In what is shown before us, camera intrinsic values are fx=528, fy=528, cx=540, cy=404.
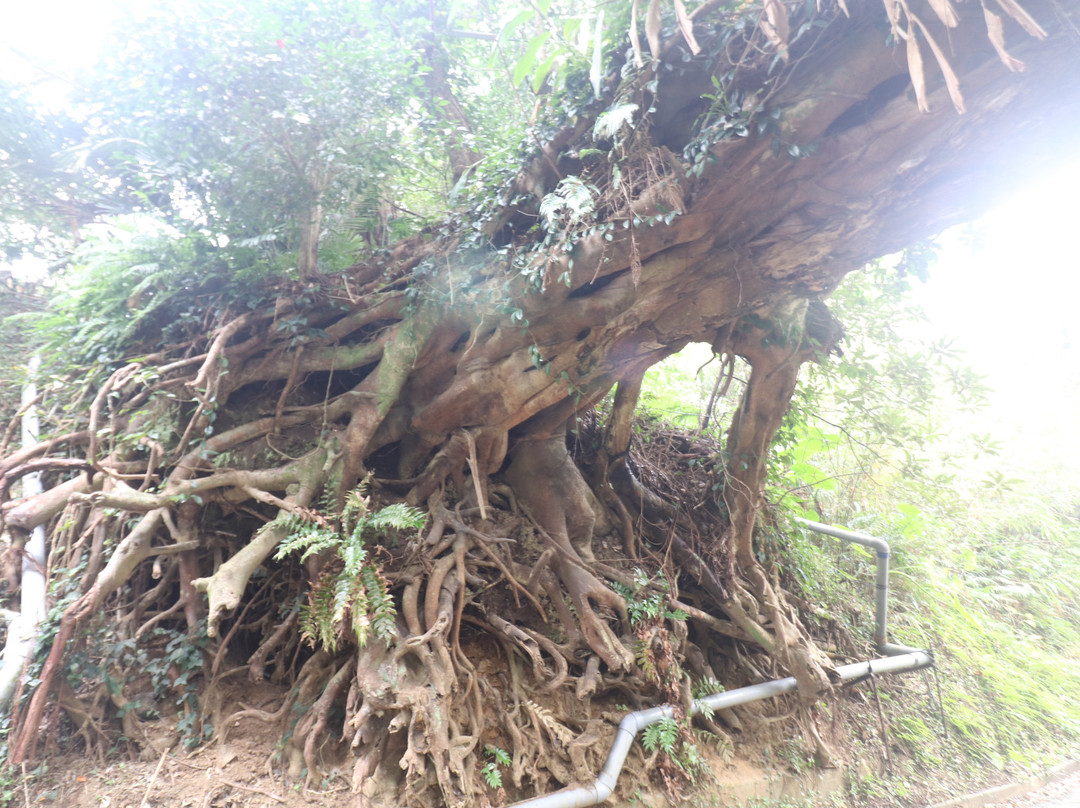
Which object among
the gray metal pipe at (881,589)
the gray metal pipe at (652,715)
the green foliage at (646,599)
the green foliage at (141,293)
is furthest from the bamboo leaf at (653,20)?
the gray metal pipe at (881,589)

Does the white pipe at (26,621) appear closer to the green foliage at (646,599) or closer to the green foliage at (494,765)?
the green foliage at (494,765)

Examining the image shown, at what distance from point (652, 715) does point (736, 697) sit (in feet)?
2.51

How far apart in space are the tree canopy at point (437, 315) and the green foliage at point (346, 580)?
23mm

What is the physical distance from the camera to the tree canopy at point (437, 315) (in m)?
2.61

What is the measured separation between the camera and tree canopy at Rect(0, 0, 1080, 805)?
103 inches

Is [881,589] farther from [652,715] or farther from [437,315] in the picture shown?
[437,315]

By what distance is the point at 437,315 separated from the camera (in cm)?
357

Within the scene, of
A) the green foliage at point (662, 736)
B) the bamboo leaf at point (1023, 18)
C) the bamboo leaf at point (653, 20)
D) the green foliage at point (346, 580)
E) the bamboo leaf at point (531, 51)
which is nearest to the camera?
the bamboo leaf at point (1023, 18)

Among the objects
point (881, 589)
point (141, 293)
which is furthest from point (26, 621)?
point (881, 589)

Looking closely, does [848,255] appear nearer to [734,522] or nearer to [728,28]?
[728,28]

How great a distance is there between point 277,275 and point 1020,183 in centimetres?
429

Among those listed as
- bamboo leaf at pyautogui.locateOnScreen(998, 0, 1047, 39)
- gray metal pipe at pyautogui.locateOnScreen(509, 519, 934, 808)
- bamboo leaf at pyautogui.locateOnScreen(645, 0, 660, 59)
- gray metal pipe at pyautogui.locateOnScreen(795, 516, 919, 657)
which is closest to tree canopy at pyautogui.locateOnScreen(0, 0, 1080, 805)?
bamboo leaf at pyautogui.locateOnScreen(645, 0, 660, 59)

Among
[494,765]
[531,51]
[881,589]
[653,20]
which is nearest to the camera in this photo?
[653,20]

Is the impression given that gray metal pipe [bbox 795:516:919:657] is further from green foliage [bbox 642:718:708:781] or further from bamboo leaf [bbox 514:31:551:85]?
bamboo leaf [bbox 514:31:551:85]
